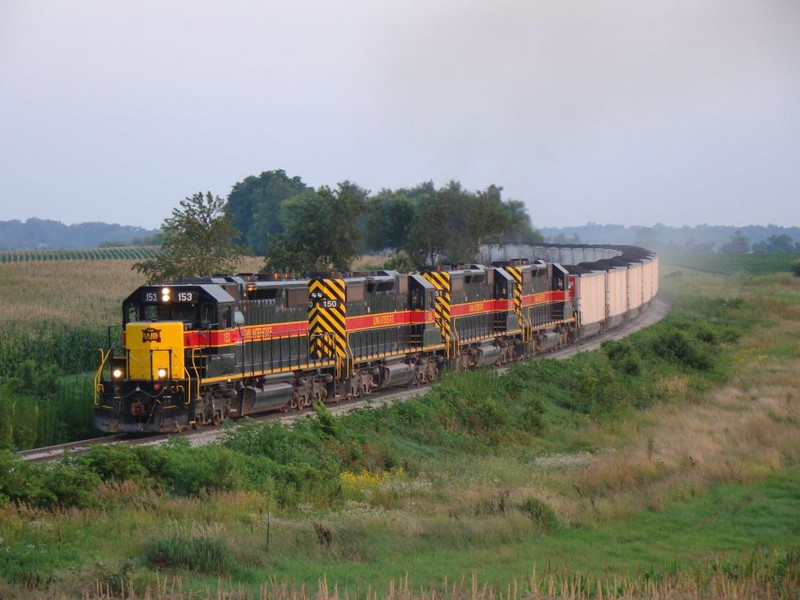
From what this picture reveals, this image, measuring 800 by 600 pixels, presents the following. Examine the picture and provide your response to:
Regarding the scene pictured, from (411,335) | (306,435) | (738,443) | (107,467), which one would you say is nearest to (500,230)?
(411,335)

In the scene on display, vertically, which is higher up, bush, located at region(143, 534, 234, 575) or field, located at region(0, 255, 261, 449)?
field, located at region(0, 255, 261, 449)

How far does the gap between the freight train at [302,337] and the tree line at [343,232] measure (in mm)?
3656

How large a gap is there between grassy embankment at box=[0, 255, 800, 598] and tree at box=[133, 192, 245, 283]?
8.40 meters

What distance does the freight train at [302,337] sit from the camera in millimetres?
19375

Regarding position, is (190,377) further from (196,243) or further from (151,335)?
(196,243)

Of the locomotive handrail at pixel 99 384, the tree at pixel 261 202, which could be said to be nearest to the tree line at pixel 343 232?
the locomotive handrail at pixel 99 384

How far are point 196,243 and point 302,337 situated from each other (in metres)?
7.21

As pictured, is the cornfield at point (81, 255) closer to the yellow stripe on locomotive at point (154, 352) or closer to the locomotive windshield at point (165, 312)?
the locomotive windshield at point (165, 312)

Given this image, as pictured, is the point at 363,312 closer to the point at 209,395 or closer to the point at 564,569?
the point at 209,395

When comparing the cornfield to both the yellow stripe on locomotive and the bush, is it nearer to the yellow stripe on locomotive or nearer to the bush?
the yellow stripe on locomotive

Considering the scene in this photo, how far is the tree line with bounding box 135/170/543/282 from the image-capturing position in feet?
96.4

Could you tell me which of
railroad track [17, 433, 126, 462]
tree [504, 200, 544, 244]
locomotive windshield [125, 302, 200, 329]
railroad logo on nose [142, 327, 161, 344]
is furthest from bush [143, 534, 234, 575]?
tree [504, 200, 544, 244]

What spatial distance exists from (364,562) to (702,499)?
789cm

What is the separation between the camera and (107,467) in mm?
14016
